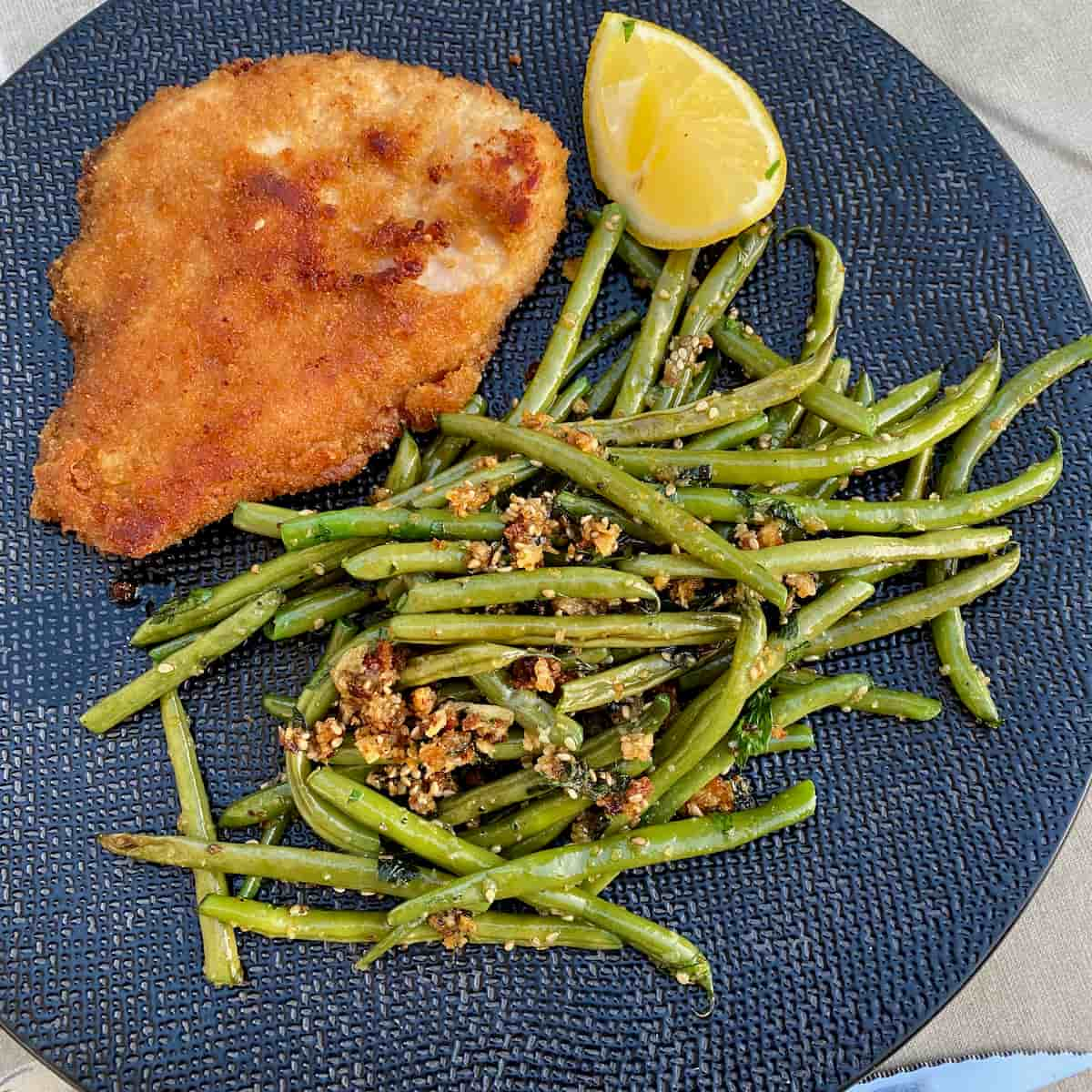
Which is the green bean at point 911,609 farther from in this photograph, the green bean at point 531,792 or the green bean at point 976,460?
the green bean at point 531,792

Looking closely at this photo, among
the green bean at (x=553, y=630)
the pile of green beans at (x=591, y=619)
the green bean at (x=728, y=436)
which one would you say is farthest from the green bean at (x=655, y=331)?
the green bean at (x=553, y=630)

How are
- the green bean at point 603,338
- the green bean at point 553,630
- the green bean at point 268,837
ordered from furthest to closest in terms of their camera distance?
the green bean at point 603,338 → the green bean at point 268,837 → the green bean at point 553,630

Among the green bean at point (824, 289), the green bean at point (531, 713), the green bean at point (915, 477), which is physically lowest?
the green bean at point (531, 713)

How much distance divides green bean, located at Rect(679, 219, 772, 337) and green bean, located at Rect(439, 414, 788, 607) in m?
0.70

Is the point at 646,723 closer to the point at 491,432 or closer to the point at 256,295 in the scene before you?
the point at 491,432

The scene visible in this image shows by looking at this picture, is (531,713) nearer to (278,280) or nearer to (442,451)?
(442,451)

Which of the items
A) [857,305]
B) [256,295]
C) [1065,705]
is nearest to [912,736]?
[1065,705]

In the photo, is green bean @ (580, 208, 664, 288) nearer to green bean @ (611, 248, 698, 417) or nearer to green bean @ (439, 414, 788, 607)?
green bean @ (611, 248, 698, 417)

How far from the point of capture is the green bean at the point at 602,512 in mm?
2885

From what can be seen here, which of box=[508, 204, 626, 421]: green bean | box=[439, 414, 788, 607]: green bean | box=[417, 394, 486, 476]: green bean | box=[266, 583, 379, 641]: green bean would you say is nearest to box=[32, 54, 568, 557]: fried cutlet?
box=[417, 394, 486, 476]: green bean

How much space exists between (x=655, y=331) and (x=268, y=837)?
2.00 metres

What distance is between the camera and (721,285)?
3293 mm

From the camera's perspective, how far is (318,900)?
305 cm

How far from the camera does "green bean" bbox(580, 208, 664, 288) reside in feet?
10.9
